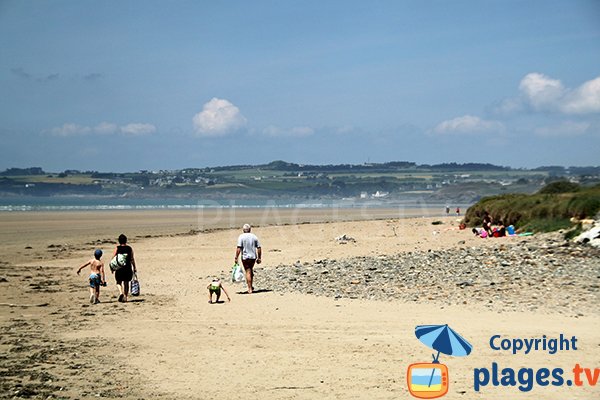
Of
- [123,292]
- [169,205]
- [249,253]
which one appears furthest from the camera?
[169,205]

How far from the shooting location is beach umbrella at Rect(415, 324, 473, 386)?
8.23m

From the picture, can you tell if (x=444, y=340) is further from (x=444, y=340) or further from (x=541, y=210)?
(x=541, y=210)

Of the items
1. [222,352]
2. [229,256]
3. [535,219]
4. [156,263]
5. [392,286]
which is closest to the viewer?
[222,352]

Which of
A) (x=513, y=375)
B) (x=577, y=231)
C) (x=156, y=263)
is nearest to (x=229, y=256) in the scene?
(x=156, y=263)

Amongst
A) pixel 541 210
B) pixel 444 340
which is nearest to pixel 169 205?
pixel 541 210

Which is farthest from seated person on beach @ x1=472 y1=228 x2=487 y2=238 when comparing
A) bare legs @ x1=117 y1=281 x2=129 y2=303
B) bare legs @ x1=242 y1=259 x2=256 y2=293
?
bare legs @ x1=117 y1=281 x2=129 y2=303

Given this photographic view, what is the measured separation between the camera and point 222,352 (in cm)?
879

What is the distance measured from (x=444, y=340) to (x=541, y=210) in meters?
17.3

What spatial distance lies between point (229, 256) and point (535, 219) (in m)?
10.7

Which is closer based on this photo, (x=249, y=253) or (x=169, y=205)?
(x=249, y=253)

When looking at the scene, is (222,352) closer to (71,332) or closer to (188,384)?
(188,384)

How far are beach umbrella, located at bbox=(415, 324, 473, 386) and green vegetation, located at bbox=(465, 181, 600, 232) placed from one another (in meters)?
12.5

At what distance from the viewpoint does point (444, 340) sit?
876 cm

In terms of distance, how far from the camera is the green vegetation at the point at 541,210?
21.4 meters
